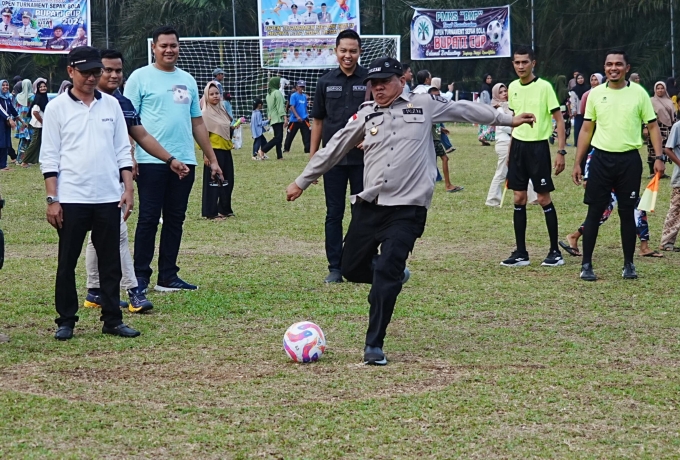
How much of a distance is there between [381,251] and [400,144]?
0.69 metres

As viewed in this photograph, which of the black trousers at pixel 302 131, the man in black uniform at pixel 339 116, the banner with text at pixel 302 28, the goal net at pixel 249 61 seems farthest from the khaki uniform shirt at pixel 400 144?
the banner with text at pixel 302 28

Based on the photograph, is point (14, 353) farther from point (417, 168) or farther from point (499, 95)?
point (499, 95)

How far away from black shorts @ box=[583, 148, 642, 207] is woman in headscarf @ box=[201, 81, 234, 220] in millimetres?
6077

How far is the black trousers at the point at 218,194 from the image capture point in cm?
1407

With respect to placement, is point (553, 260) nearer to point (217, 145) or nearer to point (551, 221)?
point (551, 221)

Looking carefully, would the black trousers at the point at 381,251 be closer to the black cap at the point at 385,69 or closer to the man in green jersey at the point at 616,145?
the black cap at the point at 385,69

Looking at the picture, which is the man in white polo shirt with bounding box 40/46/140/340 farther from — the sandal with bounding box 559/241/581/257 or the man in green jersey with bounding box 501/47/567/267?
the sandal with bounding box 559/241/581/257

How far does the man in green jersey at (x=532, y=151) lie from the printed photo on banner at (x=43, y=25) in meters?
22.1

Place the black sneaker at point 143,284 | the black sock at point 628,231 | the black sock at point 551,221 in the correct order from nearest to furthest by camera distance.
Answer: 1. the black sneaker at point 143,284
2. the black sock at point 628,231
3. the black sock at point 551,221

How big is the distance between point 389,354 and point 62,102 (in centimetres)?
274

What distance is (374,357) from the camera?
20.8ft

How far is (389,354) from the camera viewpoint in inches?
263

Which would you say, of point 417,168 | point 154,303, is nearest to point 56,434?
point 417,168

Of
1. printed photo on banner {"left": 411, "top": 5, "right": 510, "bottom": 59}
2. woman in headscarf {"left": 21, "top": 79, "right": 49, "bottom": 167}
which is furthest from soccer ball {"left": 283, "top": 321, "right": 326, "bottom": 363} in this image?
printed photo on banner {"left": 411, "top": 5, "right": 510, "bottom": 59}
